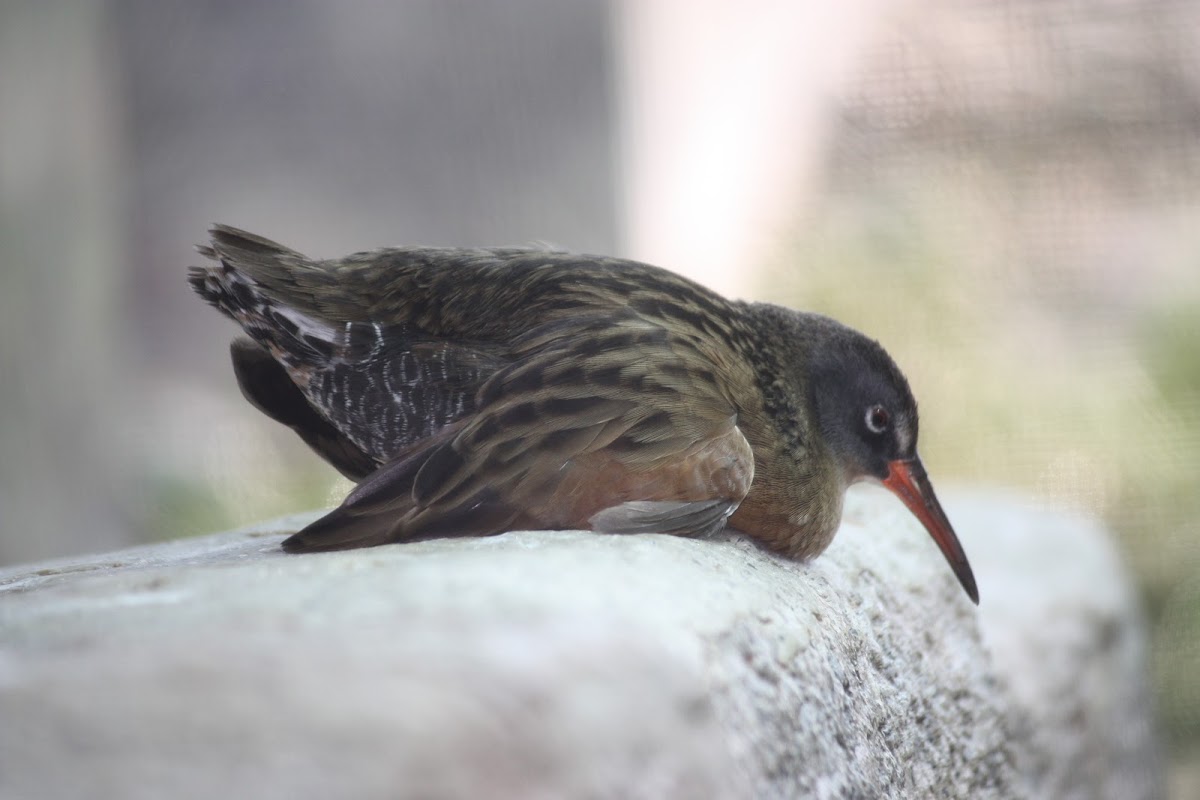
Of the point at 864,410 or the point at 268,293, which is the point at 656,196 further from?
the point at 268,293

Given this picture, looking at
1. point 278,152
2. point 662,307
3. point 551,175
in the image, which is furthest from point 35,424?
point 662,307

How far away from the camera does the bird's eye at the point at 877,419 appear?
1.96 meters

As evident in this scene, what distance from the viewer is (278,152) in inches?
154

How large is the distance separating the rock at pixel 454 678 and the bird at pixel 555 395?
0.08 meters

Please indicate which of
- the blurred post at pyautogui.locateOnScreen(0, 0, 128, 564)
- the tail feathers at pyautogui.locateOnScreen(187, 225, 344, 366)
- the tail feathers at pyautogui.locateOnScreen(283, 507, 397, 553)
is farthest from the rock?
the blurred post at pyautogui.locateOnScreen(0, 0, 128, 564)

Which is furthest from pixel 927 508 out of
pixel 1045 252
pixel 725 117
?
pixel 725 117

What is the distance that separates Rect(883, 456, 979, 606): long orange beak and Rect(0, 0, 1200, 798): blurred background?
159 cm

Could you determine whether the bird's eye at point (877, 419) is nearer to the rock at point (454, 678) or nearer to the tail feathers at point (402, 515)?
the rock at point (454, 678)

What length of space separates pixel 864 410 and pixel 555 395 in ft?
2.03

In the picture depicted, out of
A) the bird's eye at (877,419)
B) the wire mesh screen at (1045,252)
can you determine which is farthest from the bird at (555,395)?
the wire mesh screen at (1045,252)

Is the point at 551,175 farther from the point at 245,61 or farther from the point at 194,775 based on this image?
the point at 194,775

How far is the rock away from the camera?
3.15 feet

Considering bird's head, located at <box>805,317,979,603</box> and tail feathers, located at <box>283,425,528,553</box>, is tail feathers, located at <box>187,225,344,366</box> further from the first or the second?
bird's head, located at <box>805,317,979,603</box>

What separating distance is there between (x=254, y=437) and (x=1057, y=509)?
7.78 ft
